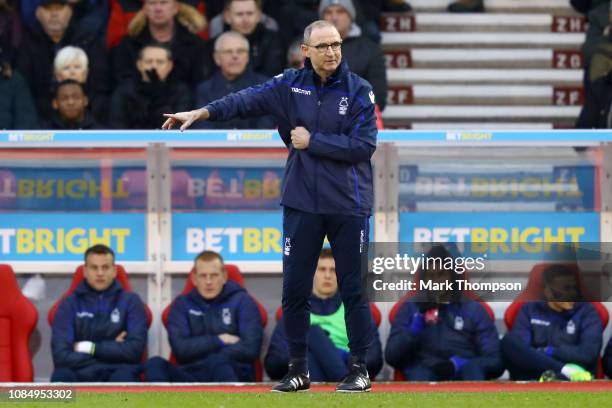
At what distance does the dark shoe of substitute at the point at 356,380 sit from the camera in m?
9.30

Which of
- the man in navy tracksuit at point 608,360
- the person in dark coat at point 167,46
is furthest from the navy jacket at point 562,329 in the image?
the person in dark coat at point 167,46

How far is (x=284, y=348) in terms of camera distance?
1179 centimetres

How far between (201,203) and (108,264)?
2.76 feet

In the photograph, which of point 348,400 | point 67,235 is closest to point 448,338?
point 67,235

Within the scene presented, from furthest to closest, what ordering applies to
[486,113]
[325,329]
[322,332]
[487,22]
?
1. [487,22]
2. [486,113]
3. [325,329]
4. [322,332]

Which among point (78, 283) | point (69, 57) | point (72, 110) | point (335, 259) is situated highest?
point (69, 57)

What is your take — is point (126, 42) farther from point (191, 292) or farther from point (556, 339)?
point (556, 339)

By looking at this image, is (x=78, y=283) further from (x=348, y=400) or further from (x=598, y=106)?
(x=598, y=106)

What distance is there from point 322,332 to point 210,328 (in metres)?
0.82

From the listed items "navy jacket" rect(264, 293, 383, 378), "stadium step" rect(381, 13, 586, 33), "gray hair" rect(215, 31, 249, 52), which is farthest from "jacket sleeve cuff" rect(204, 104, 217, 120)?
"stadium step" rect(381, 13, 586, 33)

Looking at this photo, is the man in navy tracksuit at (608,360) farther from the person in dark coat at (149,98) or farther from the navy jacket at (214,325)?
the person in dark coat at (149,98)

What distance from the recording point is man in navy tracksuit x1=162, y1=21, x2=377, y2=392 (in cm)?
896

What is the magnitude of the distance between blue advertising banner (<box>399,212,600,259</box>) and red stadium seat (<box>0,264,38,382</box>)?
2.61 m

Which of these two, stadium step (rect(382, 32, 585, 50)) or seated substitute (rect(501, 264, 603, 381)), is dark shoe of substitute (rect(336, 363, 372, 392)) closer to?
seated substitute (rect(501, 264, 603, 381))
